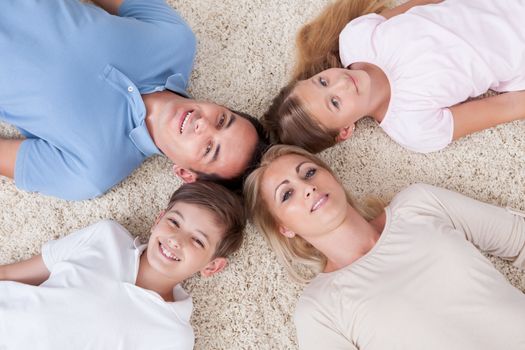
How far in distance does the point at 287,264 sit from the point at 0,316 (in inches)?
30.1

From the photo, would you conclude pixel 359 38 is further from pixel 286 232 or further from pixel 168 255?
pixel 168 255

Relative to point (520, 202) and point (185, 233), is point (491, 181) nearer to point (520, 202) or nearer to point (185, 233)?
point (520, 202)

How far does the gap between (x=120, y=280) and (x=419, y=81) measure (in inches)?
39.9

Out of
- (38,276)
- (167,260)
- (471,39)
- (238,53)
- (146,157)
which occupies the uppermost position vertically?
(471,39)

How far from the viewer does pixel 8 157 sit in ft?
4.51

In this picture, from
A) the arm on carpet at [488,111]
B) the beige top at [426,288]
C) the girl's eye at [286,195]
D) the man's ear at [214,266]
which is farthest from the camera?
the arm on carpet at [488,111]

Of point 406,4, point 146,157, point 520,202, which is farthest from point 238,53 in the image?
point 520,202

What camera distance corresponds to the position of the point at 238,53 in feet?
5.14

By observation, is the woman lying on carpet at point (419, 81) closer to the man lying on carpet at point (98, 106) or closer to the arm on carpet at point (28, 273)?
the man lying on carpet at point (98, 106)

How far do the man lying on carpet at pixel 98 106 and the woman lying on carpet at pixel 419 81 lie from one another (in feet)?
0.64

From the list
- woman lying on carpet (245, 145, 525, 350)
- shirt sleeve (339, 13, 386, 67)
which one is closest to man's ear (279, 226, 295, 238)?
woman lying on carpet (245, 145, 525, 350)

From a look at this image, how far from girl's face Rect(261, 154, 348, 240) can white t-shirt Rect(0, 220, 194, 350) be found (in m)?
0.38

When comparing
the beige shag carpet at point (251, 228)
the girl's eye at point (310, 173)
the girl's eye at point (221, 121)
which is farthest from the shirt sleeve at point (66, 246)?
the girl's eye at point (310, 173)

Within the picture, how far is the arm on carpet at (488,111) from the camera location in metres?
1.44
